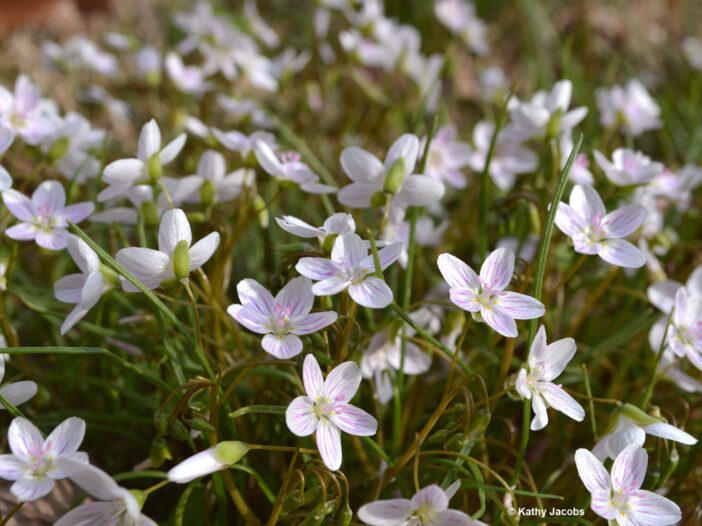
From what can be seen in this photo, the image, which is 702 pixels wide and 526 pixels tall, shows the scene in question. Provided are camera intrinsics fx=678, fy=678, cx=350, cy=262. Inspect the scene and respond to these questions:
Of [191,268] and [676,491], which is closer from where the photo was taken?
[191,268]

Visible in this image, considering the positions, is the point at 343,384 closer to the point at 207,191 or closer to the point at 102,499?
the point at 102,499

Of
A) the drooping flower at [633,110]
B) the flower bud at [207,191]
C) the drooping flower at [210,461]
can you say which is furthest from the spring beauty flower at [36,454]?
the drooping flower at [633,110]

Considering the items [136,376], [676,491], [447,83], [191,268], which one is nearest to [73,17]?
[447,83]

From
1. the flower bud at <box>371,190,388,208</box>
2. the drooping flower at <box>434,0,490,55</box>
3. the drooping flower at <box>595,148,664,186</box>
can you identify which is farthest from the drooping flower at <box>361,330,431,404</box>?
the drooping flower at <box>434,0,490,55</box>

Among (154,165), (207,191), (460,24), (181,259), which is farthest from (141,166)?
(460,24)

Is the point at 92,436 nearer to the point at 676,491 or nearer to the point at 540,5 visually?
the point at 676,491

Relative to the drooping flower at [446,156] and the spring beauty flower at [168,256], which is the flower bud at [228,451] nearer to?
the spring beauty flower at [168,256]

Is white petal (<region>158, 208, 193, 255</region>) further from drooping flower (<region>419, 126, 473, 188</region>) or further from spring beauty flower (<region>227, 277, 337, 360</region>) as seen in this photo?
drooping flower (<region>419, 126, 473, 188</region>)
